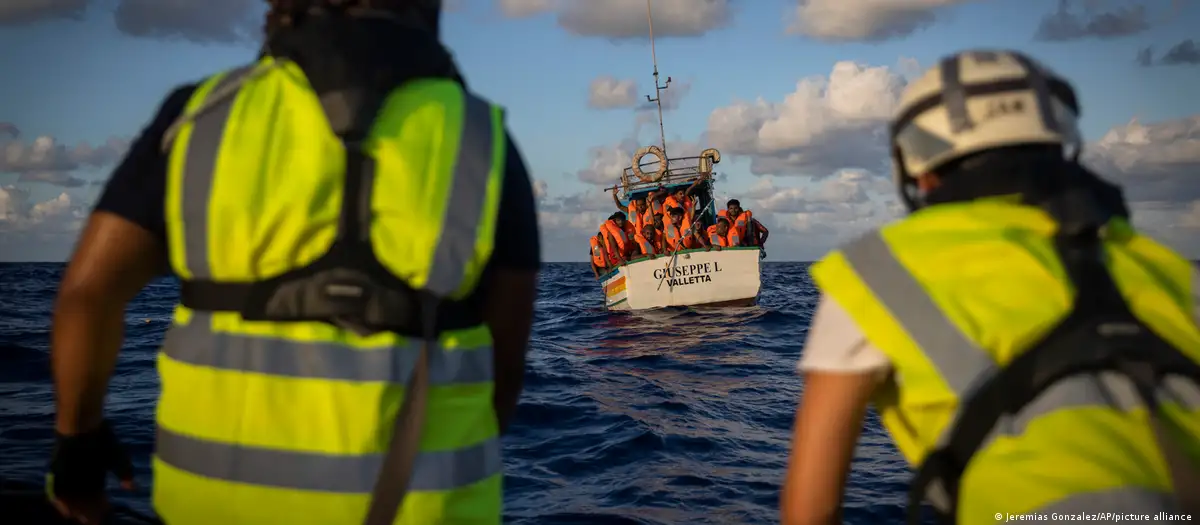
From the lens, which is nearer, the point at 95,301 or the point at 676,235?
the point at 95,301

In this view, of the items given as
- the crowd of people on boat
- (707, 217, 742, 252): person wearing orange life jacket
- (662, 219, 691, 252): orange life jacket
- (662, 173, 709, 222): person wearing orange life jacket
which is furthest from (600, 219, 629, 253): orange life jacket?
(707, 217, 742, 252): person wearing orange life jacket

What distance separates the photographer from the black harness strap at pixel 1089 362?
4.55 feet

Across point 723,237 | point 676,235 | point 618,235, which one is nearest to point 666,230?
point 676,235

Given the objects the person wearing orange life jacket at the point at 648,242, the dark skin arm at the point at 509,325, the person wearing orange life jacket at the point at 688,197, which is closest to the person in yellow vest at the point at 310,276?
the dark skin arm at the point at 509,325

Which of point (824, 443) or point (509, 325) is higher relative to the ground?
point (509, 325)

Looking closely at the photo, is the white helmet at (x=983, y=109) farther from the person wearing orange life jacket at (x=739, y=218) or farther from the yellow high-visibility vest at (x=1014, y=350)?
the person wearing orange life jacket at (x=739, y=218)

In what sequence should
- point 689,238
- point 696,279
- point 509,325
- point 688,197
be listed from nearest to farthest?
point 509,325 < point 696,279 < point 689,238 < point 688,197

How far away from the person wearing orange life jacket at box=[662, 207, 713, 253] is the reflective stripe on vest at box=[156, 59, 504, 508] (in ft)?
64.9

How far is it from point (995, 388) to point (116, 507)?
2.11 meters

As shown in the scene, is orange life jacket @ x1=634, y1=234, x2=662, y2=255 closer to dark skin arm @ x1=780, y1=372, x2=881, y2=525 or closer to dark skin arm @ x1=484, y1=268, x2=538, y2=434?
dark skin arm @ x1=484, y1=268, x2=538, y2=434

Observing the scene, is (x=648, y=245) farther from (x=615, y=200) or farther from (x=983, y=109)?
(x=983, y=109)

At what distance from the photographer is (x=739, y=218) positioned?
877 inches

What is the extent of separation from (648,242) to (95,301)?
70.0 feet

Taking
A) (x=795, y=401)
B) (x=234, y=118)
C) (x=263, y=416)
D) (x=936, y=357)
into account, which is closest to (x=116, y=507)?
(x=263, y=416)
